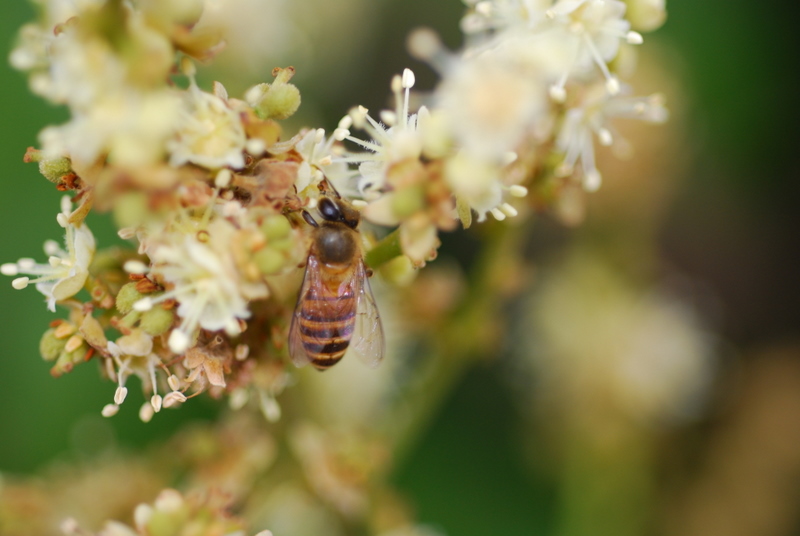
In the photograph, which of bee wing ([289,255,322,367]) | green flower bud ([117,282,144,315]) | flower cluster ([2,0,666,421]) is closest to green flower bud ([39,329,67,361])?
flower cluster ([2,0,666,421])

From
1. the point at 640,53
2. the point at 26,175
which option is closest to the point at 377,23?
the point at 640,53

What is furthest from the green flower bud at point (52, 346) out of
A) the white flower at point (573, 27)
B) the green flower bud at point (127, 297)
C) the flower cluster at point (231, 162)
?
the white flower at point (573, 27)

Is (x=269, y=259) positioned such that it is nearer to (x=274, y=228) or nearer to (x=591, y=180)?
(x=274, y=228)

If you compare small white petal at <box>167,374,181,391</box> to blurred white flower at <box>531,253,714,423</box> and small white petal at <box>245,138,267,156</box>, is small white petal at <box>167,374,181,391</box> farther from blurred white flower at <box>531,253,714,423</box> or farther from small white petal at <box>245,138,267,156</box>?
blurred white flower at <box>531,253,714,423</box>

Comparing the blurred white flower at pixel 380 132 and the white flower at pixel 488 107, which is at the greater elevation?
the blurred white flower at pixel 380 132

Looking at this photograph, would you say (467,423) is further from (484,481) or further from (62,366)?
(62,366)

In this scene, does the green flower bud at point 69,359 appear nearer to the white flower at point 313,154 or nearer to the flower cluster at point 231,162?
the flower cluster at point 231,162

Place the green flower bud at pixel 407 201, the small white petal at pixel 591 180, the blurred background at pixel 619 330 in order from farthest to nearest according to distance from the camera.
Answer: the blurred background at pixel 619 330 → the small white petal at pixel 591 180 → the green flower bud at pixel 407 201
